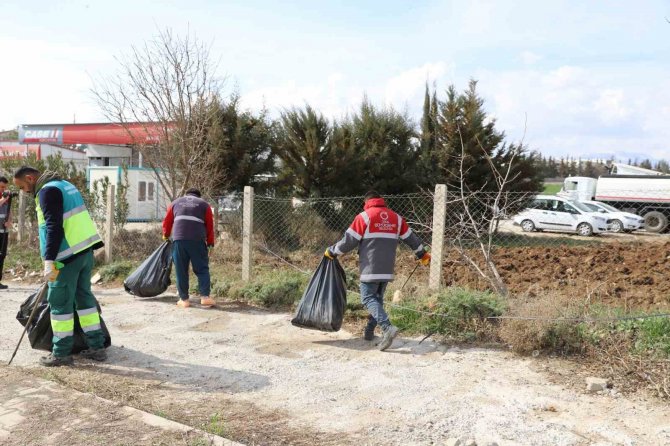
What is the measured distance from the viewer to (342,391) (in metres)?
4.59

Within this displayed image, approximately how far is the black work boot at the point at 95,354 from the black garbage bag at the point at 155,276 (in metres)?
2.46

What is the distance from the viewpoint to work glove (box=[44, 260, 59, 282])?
4.94 meters

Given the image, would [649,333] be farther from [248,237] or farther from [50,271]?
[248,237]

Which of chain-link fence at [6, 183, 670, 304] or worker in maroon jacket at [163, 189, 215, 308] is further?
chain-link fence at [6, 183, 670, 304]

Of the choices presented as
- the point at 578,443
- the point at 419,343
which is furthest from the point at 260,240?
the point at 578,443

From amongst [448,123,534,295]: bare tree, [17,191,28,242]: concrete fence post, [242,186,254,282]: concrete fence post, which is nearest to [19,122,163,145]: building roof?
[17,191,28,242]: concrete fence post

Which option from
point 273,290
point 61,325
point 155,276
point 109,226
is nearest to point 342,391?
point 61,325

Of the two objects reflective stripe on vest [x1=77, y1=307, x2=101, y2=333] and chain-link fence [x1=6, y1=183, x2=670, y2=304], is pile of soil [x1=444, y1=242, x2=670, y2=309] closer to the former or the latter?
chain-link fence [x1=6, y1=183, x2=670, y2=304]

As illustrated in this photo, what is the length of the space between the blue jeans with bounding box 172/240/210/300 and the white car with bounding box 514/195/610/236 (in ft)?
53.3

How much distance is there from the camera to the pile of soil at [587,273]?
741 cm

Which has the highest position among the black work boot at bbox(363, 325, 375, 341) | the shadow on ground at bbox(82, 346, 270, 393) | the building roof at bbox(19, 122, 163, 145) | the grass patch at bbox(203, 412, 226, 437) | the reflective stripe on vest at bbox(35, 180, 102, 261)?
the building roof at bbox(19, 122, 163, 145)

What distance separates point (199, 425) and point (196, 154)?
26.7 ft

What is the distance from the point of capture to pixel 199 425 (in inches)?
152

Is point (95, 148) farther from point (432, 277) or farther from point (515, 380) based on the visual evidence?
point (515, 380)
